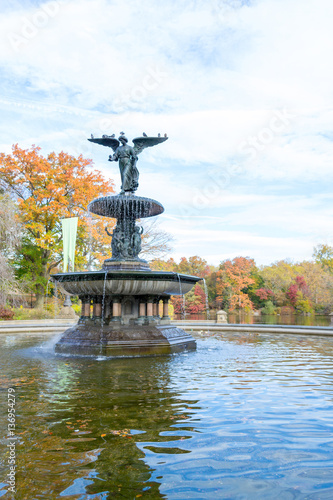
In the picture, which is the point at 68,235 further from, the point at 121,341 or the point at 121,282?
the point at 121,341

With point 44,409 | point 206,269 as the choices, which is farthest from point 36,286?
point 206,269

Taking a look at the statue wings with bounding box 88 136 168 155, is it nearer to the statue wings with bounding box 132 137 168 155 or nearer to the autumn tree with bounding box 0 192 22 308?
the statue wings with bounding box 132 137 168 155

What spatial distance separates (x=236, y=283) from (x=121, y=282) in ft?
151

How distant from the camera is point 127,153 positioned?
12258 millimetres

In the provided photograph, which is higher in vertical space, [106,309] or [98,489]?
[106,309]

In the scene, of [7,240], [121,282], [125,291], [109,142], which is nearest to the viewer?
[121,282]

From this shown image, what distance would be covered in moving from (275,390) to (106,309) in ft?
20.9

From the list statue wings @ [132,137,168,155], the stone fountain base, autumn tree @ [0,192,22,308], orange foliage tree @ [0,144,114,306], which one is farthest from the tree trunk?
statue wings @ [132,137,168,155]

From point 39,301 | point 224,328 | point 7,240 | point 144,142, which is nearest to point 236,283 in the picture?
point 39,301

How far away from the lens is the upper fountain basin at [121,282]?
382 inches

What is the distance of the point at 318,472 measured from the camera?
3.04 m

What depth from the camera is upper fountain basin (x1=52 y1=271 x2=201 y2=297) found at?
971 centimetres

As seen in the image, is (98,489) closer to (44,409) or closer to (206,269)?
(44,409)

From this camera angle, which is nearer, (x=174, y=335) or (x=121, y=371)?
(x=121, y=371)
